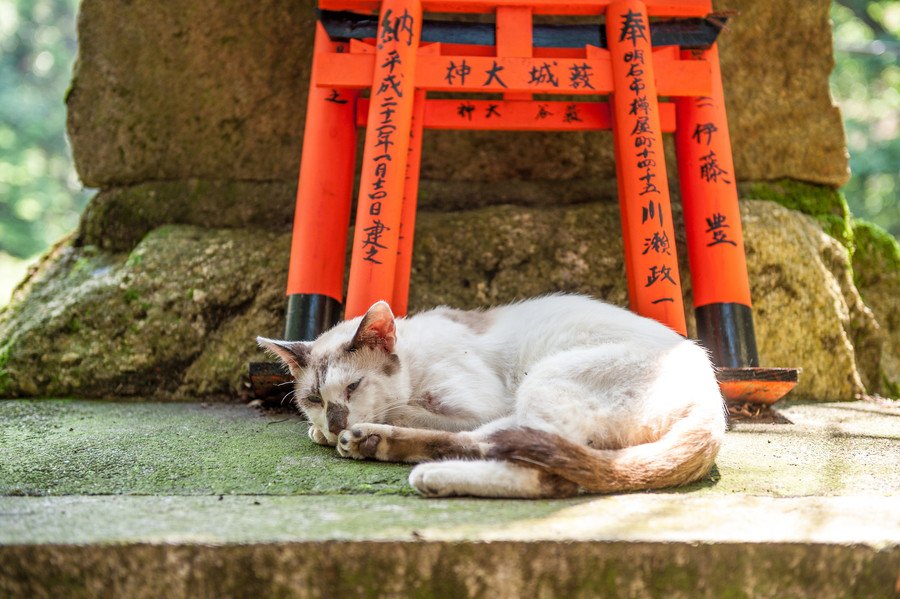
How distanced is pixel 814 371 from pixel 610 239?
54.3 inches

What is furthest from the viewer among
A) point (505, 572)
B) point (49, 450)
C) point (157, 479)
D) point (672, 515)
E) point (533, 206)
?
point (533, 206)

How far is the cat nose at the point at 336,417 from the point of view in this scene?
2416mm

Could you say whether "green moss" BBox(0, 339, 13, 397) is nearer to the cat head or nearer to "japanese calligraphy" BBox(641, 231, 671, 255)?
the cat head

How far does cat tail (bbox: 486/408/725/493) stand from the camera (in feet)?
6.00

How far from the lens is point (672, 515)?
65.1 inches

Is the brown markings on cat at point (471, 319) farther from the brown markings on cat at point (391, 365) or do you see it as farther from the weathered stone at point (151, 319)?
the weathered stone at point (151, 319)

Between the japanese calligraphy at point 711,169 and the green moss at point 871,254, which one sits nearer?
the japanese calligraphy at point 711,169

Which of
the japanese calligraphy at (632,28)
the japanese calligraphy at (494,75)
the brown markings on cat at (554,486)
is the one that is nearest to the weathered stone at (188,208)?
the japanese calligraphy at (494,75)

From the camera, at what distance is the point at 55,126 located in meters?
14.0

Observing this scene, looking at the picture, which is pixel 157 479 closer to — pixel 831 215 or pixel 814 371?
pixel 814 371

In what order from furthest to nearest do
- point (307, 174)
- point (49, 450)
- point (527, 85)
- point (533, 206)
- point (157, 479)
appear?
point (533, 206)
point (307, 174)
point (527, 85)
point (49, 450)
point (157, 479)

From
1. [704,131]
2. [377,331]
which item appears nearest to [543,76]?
[704,131]

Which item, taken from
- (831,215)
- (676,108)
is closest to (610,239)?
(676,108)

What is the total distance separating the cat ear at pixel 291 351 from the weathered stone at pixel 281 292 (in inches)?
48.8
